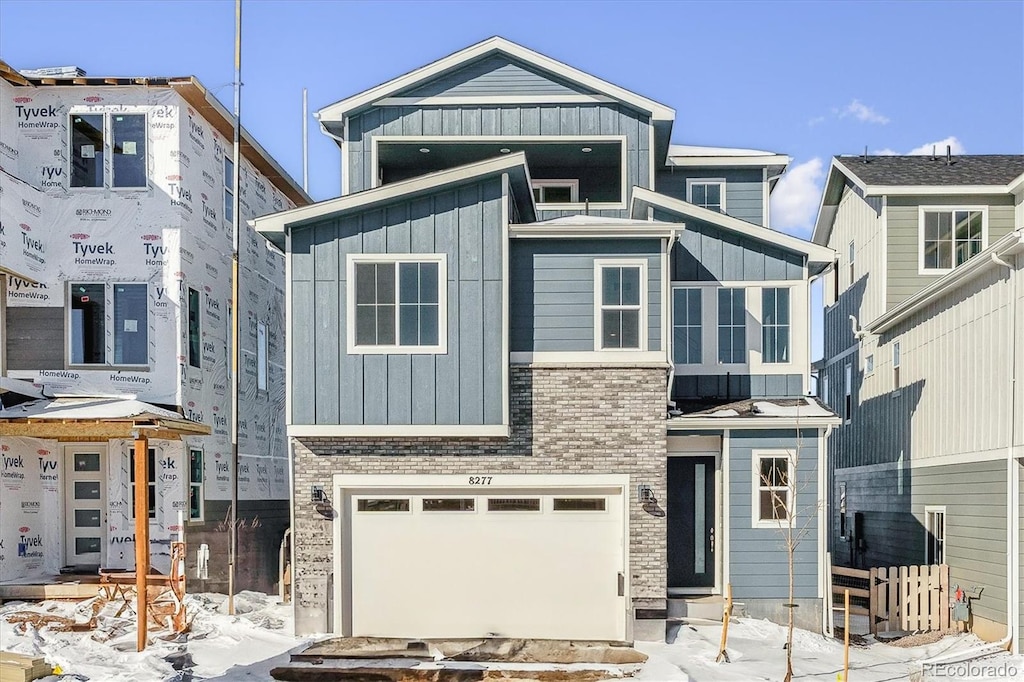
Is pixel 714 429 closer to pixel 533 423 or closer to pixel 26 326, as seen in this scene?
pixel 533 423

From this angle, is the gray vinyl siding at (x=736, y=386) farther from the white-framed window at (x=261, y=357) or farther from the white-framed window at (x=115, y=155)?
the white-framed window at (x=115, y=155)

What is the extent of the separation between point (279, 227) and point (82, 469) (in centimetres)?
649

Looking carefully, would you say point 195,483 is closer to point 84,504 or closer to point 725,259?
point 84,504

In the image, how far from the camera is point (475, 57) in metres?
18.9

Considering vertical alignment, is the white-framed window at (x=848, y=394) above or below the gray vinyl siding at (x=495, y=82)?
below

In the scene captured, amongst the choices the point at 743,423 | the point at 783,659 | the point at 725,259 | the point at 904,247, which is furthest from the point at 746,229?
the point at 783,659

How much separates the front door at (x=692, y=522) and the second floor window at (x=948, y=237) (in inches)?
299

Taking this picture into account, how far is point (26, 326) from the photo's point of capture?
651 inches

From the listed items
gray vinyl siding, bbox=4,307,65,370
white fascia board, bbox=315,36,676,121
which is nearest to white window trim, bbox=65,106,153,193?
gray vinyl siding, bbox=4,307,65,370

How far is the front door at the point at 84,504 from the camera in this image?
1698cm

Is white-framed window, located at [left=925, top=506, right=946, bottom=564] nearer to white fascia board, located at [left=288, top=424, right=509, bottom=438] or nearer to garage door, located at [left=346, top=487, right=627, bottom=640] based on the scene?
garage door, located at [left=346, top=487, right=627, bottom=640]

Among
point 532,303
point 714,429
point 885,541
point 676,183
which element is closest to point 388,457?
point 532,303

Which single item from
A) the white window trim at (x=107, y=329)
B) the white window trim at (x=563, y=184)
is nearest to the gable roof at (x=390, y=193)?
the white window trim at (x=107, y=329)

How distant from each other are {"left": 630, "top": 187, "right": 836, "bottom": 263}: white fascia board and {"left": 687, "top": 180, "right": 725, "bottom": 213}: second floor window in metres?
4.42
